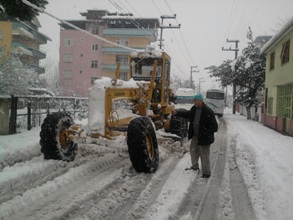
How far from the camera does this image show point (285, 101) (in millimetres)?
16359

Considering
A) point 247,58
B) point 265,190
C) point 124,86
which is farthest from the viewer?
point 247,58

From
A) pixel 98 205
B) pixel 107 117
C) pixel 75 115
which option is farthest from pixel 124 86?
pixel 75 115

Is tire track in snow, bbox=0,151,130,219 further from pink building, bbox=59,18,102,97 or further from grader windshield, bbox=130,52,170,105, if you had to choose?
pink building, bbox=59,18,102,97

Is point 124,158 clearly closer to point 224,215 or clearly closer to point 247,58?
point 224,215

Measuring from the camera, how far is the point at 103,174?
640 cm

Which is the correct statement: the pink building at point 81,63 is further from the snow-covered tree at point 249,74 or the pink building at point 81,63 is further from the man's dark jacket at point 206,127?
the man's dark jacket at point 206,127

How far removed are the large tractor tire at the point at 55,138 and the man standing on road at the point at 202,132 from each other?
2897mm

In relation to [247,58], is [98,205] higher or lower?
lower

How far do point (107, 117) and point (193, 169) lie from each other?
225cm

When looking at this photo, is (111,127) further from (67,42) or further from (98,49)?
(98,49)

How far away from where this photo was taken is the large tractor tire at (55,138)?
6695 millimetres

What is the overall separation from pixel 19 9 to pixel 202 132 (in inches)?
199

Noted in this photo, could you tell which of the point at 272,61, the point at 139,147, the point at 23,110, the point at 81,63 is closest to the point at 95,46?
the point at 81,63

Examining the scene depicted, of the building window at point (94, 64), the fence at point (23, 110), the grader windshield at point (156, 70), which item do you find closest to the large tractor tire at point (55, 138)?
the grader windshield at point (156, 70)
